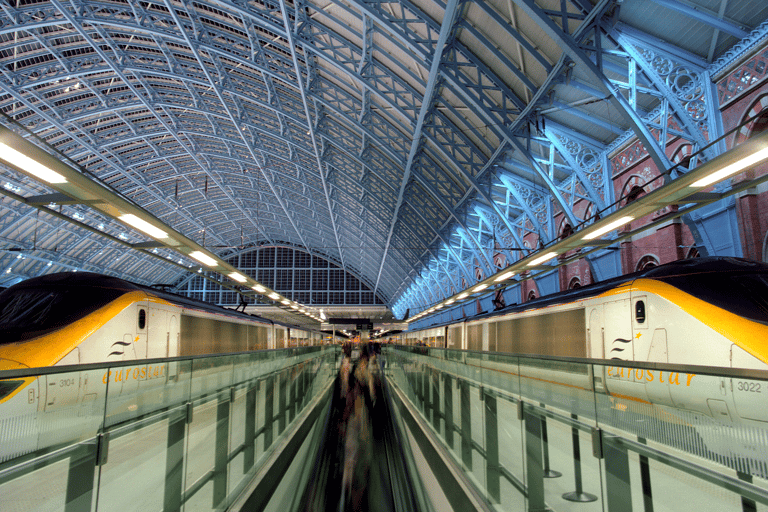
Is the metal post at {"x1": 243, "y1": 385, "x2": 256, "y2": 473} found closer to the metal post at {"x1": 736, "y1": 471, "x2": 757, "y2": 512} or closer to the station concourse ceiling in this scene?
the station concourse ceiling

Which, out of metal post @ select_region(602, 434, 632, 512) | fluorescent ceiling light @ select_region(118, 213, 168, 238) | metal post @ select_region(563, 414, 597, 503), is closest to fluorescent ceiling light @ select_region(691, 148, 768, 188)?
metal post @ select_region(563, 414, 597, 503)

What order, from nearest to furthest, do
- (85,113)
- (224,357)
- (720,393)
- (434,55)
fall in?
(720,393) → (224,357) → (434,55) → (85,113)

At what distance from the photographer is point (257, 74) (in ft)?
89.6

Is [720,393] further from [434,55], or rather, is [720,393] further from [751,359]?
[434,55]

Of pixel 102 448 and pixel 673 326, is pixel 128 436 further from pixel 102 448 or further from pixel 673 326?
pixel 673 326

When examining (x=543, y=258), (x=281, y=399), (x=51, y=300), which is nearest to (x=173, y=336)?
(x=51, y=300)

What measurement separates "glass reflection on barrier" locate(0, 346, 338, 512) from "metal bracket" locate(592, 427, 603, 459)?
300 cm

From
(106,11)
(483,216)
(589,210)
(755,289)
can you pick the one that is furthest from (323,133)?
(755,289)

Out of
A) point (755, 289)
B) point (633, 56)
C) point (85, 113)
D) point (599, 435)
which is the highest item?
point (85, 113)

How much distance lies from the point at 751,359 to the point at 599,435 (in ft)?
18.3

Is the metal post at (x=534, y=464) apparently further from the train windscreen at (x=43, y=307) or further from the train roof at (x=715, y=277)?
the train windscreen at (x=43, y=307)

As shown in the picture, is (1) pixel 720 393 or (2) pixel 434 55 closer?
(1) pixel 720 393

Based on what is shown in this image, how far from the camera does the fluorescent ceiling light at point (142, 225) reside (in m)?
9.23

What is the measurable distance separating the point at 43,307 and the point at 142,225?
2767 millimetres
